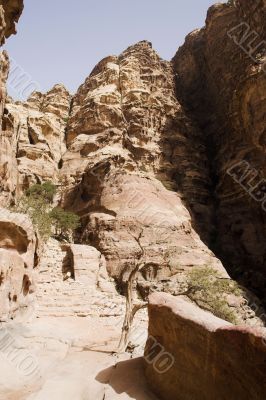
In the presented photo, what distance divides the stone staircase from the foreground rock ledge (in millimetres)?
8340

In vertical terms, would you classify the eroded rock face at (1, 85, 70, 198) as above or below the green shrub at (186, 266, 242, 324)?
above

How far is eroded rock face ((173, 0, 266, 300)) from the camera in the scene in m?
31.3

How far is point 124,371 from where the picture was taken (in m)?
7.58

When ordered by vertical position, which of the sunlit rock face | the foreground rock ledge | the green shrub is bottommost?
the green shrub

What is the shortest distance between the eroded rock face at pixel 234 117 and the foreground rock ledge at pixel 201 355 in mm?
22581

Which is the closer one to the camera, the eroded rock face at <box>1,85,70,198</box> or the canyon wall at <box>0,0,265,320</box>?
the canyon wall at <box>0,0,265,320</box>

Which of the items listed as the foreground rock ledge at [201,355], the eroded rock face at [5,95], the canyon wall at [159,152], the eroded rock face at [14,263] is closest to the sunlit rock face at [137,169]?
the canyon wall at [159,152]

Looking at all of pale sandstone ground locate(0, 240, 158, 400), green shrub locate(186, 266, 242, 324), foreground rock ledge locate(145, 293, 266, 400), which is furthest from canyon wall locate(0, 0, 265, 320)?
foreground rock ledge locate(145, 293, 266, 400)

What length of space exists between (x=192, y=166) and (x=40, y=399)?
35.1 metres

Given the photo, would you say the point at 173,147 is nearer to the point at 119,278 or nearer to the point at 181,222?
the point at 181,222

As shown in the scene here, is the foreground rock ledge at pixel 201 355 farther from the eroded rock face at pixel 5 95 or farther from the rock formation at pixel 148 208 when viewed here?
the eroded rock face at pixel 5 95

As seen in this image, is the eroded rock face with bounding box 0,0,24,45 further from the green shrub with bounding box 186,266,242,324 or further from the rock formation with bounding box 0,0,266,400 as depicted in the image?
the green shrub with bounding box 186,266,242,324

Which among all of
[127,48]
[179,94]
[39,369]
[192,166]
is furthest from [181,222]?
[127,48]

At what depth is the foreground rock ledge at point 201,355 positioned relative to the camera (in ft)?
15.8
